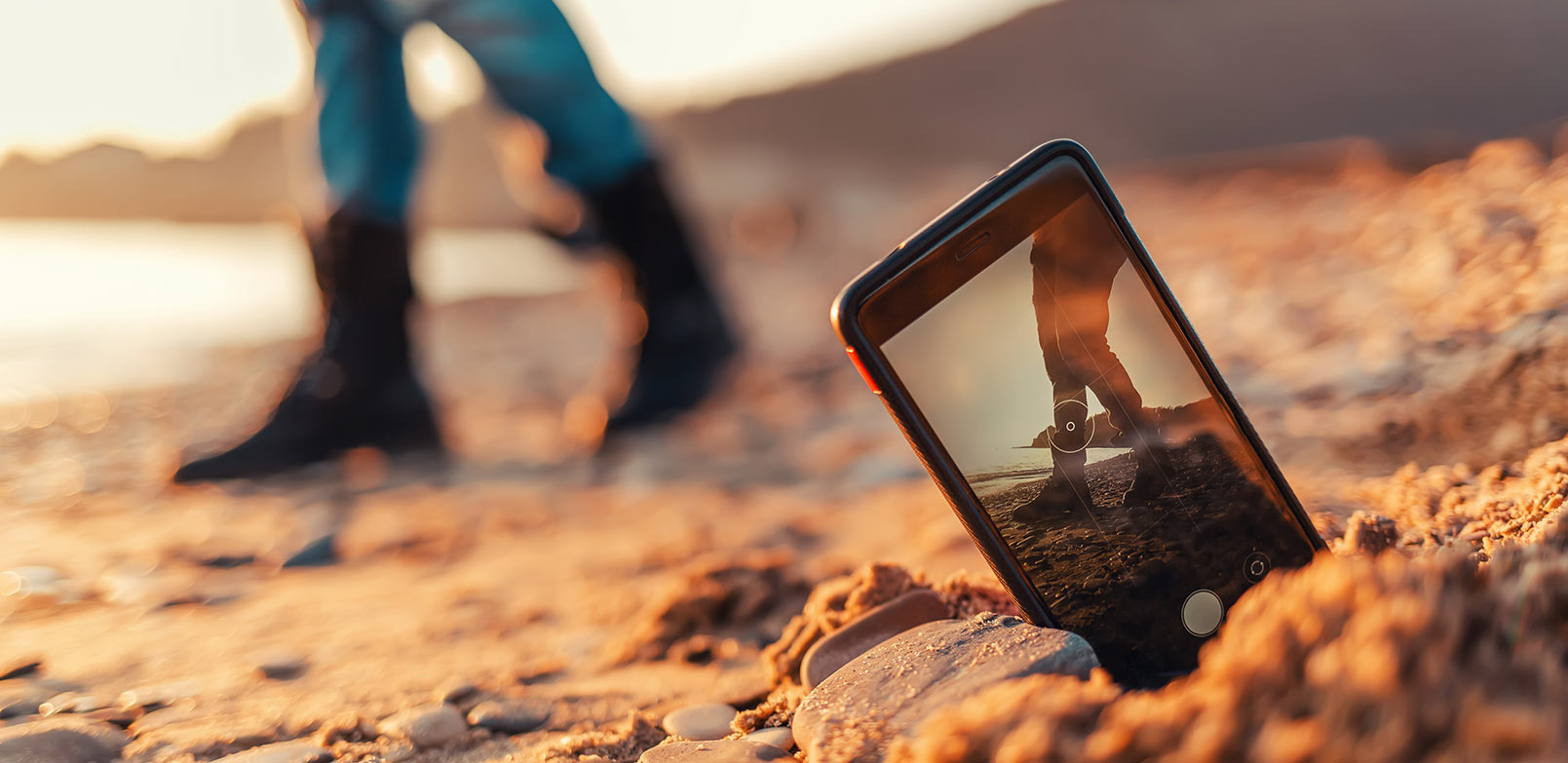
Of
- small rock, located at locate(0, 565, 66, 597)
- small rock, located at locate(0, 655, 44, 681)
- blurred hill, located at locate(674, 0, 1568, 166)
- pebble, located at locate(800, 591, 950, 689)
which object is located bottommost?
blurred hill, located at locate(674, 0, 1568, 166)

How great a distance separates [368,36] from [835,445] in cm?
174

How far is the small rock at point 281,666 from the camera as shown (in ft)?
4.19

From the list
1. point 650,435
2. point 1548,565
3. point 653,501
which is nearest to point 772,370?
point 650,435

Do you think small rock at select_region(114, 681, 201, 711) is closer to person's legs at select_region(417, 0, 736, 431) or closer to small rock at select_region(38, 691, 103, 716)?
small rock at select_region(38, 691, 103, 716)

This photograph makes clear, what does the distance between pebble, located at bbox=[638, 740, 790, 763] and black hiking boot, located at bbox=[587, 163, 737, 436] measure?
2.03 metres

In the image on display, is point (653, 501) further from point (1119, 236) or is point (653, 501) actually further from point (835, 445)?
point (1119, 236)

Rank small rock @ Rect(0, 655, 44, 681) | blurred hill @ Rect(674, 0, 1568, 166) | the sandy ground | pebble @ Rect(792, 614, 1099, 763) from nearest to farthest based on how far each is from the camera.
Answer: the sandy ground < pebble @ Rect(792, 614, 1099, 763) < small rock @ Rect(0, 655, 44, 681) < blurred hill @ Rect(674, 0, 1568, 166)

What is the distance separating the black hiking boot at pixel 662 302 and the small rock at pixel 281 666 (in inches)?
60.4

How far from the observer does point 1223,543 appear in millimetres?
904

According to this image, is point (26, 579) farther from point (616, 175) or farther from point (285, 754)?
point (616, 175)

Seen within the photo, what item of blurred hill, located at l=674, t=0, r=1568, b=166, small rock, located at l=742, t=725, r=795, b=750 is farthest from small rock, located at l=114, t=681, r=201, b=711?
blurred hill, located at l=674, t=0, r=1568, b=166

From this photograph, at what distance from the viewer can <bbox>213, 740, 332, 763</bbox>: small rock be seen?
940 mm

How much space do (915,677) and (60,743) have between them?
2.86 ft

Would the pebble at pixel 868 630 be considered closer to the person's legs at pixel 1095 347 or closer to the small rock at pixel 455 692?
the person's legs at pixel 1095 347
